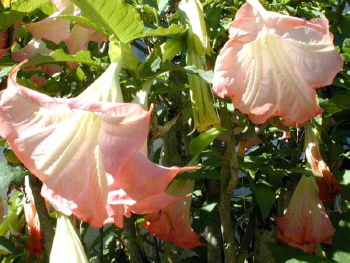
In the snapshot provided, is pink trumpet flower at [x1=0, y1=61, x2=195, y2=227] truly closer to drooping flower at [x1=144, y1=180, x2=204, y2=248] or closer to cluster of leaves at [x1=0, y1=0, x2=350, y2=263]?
cluster of leaves at [x1=0, y1=0, x2=350, y2=263]

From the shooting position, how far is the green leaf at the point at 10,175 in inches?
48.6

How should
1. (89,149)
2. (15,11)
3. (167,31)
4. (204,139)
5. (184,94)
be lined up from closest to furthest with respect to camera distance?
(89,149), (167,31), (204,139), (15,11), (184,94)

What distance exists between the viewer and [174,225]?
4.46ft

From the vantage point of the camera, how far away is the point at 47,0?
50.9 inches

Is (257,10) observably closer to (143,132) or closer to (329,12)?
(143,132)

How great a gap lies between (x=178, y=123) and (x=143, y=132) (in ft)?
3.34

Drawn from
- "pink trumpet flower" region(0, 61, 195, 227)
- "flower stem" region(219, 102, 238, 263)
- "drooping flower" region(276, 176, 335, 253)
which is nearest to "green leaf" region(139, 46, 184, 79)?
"pink trumpet flower" region(0, 61, 195, 227)

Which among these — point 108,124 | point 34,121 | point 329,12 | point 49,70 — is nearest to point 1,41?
point 49,70

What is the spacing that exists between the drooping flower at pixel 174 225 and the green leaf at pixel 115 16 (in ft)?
1.71

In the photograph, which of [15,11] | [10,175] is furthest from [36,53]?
[10,175]

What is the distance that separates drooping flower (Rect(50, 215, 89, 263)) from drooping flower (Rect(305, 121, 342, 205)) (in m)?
0.63

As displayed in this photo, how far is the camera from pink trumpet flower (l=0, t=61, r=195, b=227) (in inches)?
30.5

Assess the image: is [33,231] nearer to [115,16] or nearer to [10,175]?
[10,175]

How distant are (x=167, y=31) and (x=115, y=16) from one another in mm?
129
